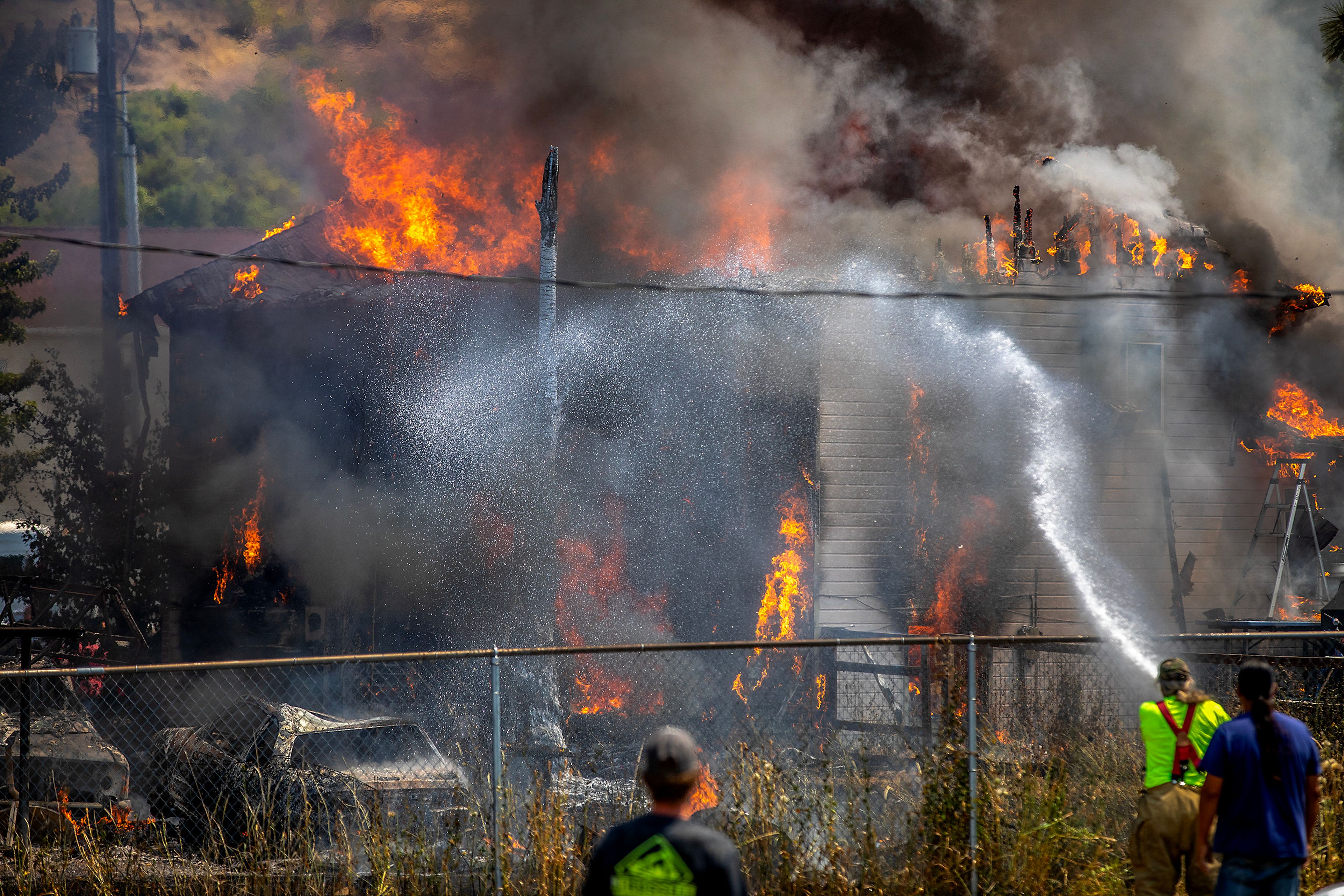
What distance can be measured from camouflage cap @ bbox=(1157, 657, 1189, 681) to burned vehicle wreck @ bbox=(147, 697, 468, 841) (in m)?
4.54

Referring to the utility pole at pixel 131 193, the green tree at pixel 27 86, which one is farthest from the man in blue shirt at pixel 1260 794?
the green tree at pixel 27 86

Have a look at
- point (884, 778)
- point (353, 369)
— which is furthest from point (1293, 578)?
point (353, 369)

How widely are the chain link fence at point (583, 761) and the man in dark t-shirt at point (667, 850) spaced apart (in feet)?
7.24

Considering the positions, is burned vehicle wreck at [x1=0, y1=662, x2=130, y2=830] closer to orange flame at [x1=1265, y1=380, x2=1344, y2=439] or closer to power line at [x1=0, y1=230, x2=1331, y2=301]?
power line at [x1=0, y1=230, x2=1331, y2=301]

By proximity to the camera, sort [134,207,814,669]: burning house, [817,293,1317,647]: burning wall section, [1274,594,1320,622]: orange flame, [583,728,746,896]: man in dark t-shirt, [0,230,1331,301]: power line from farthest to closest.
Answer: [1274,594,1320,622]: orange flame → [134,207,814,669]: burning house → [817,293,1317,647]: burning wall section → [0,230,1331,301]: power line → [583,728,746,896]: man in dark t-shirt

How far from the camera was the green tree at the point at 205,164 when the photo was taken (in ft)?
115

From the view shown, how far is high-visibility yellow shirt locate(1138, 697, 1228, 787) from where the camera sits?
16.4 ft

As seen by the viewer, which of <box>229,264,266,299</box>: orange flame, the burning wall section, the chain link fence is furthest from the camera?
<box>229,264,266,299</box>: orange flame

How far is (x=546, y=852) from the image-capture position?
5.35m

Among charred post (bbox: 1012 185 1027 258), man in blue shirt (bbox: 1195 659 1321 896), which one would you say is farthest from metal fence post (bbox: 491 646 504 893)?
charred post (bbox: 1012 185 1027 258)

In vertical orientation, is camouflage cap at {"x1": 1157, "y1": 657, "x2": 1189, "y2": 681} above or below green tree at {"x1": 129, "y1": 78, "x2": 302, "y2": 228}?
below

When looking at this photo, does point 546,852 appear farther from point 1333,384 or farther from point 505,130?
point 1333,384

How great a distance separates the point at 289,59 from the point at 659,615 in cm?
1651

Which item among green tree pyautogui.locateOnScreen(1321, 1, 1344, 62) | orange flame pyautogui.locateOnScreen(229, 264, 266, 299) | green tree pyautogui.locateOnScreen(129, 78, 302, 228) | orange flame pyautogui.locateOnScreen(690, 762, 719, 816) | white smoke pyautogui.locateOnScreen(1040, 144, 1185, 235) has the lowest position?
orange flame pyautogui.locateOnScreen(690, 762, 719, 816)
